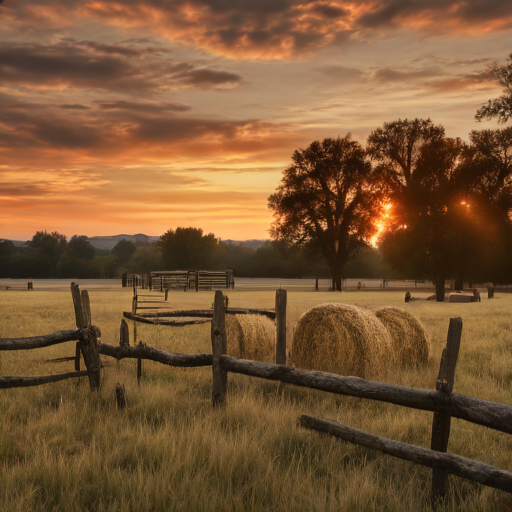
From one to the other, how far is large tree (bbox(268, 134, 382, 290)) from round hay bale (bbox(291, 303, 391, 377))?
127 ft

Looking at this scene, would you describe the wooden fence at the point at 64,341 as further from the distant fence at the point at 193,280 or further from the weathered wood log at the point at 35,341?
the distant fence at the point at 193,280

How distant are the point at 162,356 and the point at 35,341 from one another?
201cm

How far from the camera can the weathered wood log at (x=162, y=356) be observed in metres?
7.55

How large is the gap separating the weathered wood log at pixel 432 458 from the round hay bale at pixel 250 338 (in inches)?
229

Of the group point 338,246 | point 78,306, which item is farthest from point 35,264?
point 78,306

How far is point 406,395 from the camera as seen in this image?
4.92 metres

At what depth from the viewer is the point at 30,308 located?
91.5 ft

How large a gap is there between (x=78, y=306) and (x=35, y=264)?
107 meters

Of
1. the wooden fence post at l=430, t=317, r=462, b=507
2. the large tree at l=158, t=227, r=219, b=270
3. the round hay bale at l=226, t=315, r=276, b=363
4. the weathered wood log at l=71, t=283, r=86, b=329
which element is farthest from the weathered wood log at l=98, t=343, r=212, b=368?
the large tree at l=158, t=227, r=219, b=270

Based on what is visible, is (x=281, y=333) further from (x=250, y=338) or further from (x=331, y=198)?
(x=331, y=198)

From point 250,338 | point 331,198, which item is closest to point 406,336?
point 250,338

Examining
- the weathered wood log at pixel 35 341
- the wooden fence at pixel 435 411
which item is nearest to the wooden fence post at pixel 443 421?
the wooden fence at pixel 435 411

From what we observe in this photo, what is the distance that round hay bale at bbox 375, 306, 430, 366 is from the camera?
11.0 metres

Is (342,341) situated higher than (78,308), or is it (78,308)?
(78,308)
